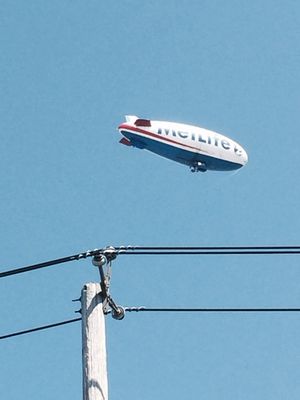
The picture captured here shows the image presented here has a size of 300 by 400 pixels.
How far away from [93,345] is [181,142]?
5356 centimetres

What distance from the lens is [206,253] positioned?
13.7 metres

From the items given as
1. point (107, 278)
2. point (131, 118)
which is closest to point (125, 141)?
point (131, 118)

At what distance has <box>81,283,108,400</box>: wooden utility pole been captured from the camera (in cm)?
1180

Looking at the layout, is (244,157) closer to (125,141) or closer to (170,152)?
(170,152)

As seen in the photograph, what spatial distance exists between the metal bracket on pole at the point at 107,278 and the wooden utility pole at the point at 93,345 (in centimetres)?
8

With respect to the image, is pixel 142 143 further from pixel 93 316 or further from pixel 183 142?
pixel 93 316

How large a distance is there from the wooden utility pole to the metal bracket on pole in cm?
8

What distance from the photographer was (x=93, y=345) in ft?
39.7

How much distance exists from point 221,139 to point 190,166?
10.8 ft

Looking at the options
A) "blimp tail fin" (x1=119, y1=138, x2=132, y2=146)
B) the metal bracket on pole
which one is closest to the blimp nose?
"blimp tail fin" (x1=119, y1=138, x2=132, y2=146)

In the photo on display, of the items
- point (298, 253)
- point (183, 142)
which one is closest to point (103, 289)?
point (298, 253)

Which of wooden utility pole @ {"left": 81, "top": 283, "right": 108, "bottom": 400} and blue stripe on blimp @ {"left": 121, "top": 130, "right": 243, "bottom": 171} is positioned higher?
blue stripe on blimp @ {"left": 121, "top": 130, "right": 243, "bottom": 171}

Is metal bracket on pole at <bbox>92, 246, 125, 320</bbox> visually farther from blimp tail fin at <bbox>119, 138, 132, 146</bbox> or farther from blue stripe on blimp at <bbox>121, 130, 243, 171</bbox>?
blimp tail fin at <bbox>119, 138, 132, 146</bbox>

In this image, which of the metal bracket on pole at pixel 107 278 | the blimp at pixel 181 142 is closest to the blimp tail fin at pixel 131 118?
the blimp at pixel 181 142
